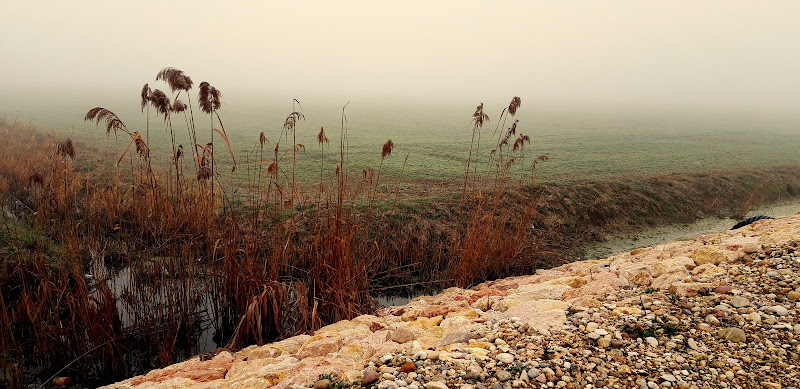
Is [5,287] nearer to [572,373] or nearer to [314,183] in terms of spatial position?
[572,373]

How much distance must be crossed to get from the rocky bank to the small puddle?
3.81 meters

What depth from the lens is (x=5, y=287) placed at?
13.4 feet

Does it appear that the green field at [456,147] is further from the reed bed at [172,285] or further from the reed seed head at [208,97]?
the reed seed head at [208,97]

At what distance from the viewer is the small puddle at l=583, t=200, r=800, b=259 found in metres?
7.18

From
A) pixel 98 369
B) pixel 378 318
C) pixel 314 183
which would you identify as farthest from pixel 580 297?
pixel 314 183

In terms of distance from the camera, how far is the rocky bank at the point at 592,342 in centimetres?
203

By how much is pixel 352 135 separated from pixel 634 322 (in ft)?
57.3

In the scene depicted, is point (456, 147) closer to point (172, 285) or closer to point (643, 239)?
point (643, 239)

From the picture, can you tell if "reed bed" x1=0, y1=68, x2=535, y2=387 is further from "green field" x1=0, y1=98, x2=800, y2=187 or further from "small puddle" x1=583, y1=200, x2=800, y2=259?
"green field" x1=0, y1=98, x2=800, y2=187

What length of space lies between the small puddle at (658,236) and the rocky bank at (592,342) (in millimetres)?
3808

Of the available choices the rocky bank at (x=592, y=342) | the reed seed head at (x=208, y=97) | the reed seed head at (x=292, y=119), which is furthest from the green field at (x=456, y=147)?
the rocky bank at (x=592, y=342)

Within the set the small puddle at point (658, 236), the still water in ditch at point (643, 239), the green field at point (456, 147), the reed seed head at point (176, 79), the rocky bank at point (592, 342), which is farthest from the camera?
the green field at point (456, 147)

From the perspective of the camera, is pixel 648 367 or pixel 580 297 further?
pixel 580 297

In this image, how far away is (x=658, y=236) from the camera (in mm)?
8008
